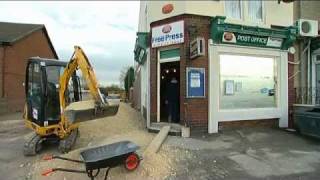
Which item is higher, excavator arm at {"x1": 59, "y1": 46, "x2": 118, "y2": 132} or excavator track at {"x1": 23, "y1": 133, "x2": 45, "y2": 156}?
excavator arm at {"x1": 59, "y1": 46, "x2": 118, "y2": 132}

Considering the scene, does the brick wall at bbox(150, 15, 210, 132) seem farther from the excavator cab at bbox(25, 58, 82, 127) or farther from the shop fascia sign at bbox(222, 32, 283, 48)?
the excavator cab at bbox(25, 58, 82, 127)

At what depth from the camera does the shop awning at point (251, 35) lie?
1208 centimetres

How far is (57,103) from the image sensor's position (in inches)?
451

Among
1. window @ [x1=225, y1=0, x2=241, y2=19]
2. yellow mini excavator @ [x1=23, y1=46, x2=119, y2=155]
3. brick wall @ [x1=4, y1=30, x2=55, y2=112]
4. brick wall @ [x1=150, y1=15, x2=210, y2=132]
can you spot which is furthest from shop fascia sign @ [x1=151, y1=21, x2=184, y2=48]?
brick wall @ [x1=4, y1=30, x2=55, y2=112]

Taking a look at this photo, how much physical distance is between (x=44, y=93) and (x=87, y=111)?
2566mm

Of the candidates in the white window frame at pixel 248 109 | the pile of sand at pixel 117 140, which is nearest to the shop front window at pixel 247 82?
the white window frame at pixel 248 109

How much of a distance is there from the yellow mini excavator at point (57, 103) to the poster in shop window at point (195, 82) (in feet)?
10.6

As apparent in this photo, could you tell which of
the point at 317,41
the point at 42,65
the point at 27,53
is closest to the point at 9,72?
the point at 27,53

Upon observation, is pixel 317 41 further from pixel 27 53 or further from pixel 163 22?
pixel 27 53

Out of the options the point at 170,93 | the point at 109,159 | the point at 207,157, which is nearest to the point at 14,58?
the point at 170,93

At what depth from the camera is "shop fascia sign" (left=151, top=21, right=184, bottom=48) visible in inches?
479

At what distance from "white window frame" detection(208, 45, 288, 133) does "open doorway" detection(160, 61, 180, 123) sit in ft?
5.11

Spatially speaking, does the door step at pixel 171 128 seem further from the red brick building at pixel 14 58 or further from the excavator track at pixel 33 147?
the red brick building at pixel 14 58

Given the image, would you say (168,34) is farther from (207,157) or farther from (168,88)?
(207,157)
